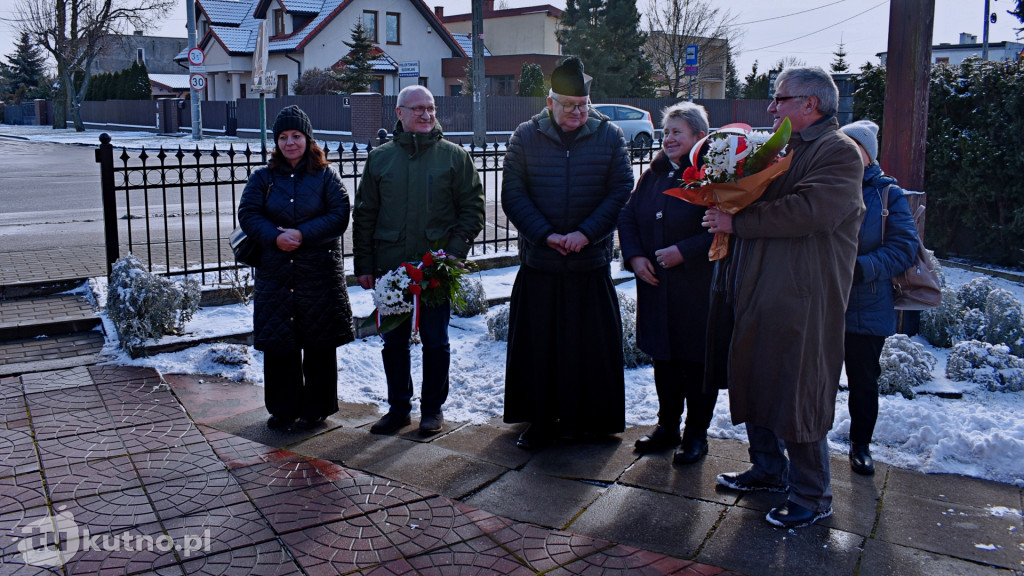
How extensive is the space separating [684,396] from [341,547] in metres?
1.91

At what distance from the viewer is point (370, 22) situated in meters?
44.3

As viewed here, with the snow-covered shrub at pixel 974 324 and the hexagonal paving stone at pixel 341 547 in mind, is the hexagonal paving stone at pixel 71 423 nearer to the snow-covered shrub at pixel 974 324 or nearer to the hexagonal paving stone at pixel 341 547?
the hexagonal paving stone at pixel 341 547

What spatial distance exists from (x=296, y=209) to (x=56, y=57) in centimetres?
4749

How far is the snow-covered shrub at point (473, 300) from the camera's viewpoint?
6906 millimetres

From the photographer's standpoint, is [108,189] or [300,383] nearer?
[300,383]

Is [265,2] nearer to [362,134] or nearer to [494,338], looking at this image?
[362,134]

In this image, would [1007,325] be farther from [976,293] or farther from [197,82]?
[197,82]

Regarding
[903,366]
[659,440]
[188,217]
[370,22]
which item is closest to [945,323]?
[903,366]

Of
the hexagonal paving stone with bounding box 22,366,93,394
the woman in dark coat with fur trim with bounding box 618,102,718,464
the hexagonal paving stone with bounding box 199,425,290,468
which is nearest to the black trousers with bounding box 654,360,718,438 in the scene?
the woman in dark coat with fur trim with bounding box 618,102,718,464

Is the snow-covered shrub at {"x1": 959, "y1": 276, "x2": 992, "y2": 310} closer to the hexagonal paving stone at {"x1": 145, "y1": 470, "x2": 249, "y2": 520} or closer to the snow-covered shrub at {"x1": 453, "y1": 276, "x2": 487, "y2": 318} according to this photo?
the snow-covered shrub at {"x1": 453, "y1": 276, "x2": 487, "y2": 318}

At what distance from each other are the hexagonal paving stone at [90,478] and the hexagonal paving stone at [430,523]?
4.01ft

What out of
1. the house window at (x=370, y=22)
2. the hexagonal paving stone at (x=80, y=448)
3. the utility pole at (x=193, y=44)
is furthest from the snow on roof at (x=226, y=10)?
the hexagonal paving stone at (x=80, y=448)

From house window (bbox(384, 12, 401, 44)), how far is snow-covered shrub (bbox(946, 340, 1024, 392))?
42.8m

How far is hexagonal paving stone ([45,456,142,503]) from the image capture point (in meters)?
3.85
